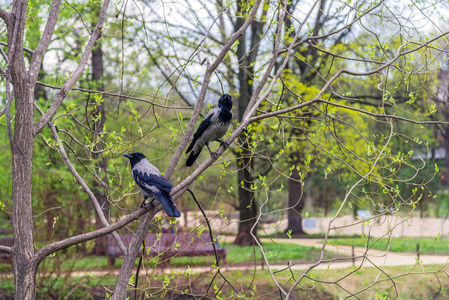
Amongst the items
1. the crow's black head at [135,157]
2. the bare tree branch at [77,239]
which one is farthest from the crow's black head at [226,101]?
the bare tree branch at [77,239]

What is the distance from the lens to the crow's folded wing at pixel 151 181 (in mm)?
3271

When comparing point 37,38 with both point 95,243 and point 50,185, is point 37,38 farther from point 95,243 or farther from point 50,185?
point 95,243

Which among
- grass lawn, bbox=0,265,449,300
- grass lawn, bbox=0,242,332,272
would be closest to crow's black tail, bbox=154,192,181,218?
grass lawn, bbox=0,242,332,272

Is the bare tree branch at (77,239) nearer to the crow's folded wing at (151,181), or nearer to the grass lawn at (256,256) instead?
the crow's folded wing at (151,181)

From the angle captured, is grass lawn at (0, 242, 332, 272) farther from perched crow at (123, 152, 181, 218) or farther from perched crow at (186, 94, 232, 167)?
perched crow at (123, 152, 181, 218)

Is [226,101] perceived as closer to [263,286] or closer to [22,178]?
[22,178]

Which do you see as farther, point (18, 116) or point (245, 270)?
point (245, 270)

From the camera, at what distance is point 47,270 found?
859 centimetres

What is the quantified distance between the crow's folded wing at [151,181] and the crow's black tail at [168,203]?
0.12 feet

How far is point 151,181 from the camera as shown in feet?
11.3

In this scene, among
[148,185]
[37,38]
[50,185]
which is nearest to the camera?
[148,185]

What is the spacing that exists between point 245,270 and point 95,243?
300 centimetres

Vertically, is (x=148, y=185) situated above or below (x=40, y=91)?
below

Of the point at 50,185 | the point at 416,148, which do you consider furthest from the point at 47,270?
the point at 416,148
